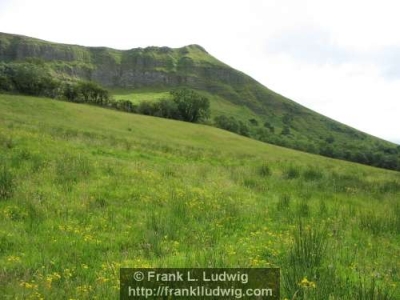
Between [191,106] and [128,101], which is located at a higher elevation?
[191,106]

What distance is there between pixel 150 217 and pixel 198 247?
88.1 inches

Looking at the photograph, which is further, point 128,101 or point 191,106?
point 191,106

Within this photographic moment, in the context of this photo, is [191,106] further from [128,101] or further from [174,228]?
[174,228]

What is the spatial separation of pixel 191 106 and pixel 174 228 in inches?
4063

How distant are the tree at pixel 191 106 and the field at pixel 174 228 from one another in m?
92.5

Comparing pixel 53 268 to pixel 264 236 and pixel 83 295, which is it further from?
pixel 264 236

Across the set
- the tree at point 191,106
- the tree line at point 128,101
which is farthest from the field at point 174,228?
the tree at point 191,106

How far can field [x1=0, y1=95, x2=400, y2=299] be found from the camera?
226 inches

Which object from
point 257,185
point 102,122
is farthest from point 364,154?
point 257,185

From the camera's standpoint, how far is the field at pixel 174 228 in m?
5.74

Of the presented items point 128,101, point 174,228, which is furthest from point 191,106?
point 174,228

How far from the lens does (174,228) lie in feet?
28.5

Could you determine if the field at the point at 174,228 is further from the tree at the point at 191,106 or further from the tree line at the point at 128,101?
the tree at the point at 191,106

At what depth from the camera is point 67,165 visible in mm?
14578
